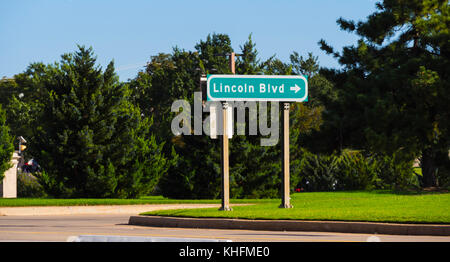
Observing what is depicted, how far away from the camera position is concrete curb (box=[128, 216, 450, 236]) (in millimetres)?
14641

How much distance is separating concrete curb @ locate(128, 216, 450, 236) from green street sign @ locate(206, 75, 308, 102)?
12.5ft

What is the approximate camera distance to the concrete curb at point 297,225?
A: 14.6m

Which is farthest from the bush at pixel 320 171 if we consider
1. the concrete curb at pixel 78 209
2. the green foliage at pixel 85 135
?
the concrete curb at pixel 78 209

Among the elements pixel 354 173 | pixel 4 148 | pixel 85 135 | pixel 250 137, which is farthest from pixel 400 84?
pixel 4 148

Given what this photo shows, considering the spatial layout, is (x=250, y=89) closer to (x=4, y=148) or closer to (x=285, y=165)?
(x=285, y=165)

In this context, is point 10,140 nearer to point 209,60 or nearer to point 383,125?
point 383,125

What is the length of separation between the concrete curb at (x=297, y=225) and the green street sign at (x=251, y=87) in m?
3.80

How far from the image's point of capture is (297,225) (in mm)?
16406

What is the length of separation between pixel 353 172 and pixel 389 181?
2.74 m

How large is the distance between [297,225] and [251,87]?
5271 mm

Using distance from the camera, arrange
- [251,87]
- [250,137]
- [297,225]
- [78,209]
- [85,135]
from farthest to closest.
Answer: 1. [250,137]
2. [85,135]
3. [78,209]
4. [251,87]
5. [297,225]

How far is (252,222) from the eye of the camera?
17.3m

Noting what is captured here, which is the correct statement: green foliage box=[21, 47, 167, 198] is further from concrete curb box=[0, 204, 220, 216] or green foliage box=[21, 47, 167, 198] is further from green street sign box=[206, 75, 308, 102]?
green street sign box=[206, 75, 308, 102]

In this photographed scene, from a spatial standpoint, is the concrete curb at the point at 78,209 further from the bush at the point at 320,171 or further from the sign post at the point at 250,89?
the bush at the point at 320,171
